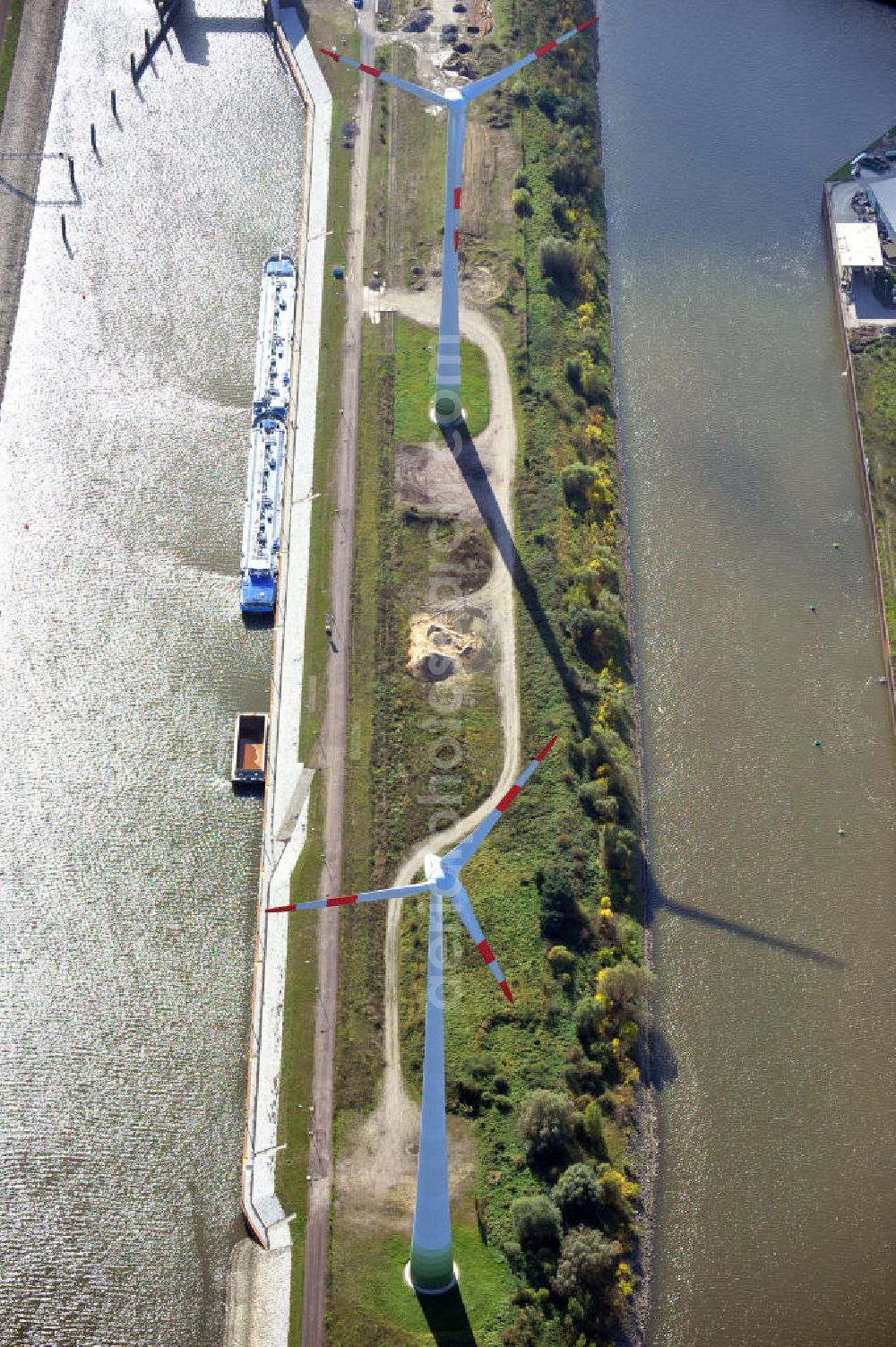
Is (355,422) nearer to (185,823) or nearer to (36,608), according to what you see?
(36,608)

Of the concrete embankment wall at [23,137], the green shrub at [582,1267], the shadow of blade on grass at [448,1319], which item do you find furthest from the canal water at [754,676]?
the concrete embankment wall at [23,137]

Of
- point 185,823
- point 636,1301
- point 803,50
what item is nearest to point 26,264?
point 185,823

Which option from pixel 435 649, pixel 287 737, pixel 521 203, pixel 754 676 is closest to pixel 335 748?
pixel 287 737

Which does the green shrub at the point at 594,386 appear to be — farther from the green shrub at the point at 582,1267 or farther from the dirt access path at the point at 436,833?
the green shrub at the point at 582,1267

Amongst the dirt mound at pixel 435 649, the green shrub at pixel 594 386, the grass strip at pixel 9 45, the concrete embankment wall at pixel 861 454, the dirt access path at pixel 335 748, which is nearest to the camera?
the dirt access path at pixel 335 748

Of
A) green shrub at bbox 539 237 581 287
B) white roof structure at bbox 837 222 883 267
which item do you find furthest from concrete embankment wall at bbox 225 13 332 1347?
white roof structure at bbox 837 222 883 267

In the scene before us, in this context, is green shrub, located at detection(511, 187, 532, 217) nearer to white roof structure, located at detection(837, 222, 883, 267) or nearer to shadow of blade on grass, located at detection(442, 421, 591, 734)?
shadow of blade on grass, located at detection(442, 421, 591, 734)
